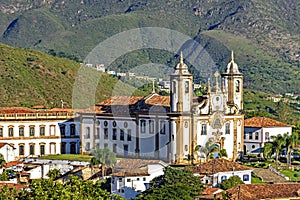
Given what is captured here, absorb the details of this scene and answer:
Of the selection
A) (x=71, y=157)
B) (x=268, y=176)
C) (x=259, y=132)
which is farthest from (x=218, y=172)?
(x=259, y=132)

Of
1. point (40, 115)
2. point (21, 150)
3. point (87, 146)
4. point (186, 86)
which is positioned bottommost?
point (21, 150)

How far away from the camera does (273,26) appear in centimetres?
19300

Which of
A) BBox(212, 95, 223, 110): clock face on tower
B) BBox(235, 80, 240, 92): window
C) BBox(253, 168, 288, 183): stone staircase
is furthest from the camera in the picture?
BBox(235, 80, 240, 92): window

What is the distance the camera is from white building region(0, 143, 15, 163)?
223ft

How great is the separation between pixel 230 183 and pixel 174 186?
4764mm

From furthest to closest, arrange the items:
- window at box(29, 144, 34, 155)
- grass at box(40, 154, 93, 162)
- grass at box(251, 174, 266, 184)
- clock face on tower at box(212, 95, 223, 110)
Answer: window at box(29, 144, 34, 155) → grass at box(40, 154, 93, 162) → clock face on tower at box(212, 95, 223, 110) → grass at box(251, 174, 266, 184)

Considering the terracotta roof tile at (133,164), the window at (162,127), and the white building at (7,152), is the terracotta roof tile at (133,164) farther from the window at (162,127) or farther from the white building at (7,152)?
the white building at (7,152)

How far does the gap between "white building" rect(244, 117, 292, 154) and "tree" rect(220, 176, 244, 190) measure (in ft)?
59.4

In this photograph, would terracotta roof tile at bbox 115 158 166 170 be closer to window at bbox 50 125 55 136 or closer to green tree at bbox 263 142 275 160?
green tree at bbox 263 142 275 160

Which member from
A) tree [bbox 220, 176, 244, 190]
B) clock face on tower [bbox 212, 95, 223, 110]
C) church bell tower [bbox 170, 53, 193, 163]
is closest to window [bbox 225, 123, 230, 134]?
clock face on tower [bbox 212, 95, 223, 110]

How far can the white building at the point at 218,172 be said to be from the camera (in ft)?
175

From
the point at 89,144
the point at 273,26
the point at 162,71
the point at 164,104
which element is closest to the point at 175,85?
the point at 164,104

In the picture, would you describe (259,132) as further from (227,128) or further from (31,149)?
(31,149)

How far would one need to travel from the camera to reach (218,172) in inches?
2110
